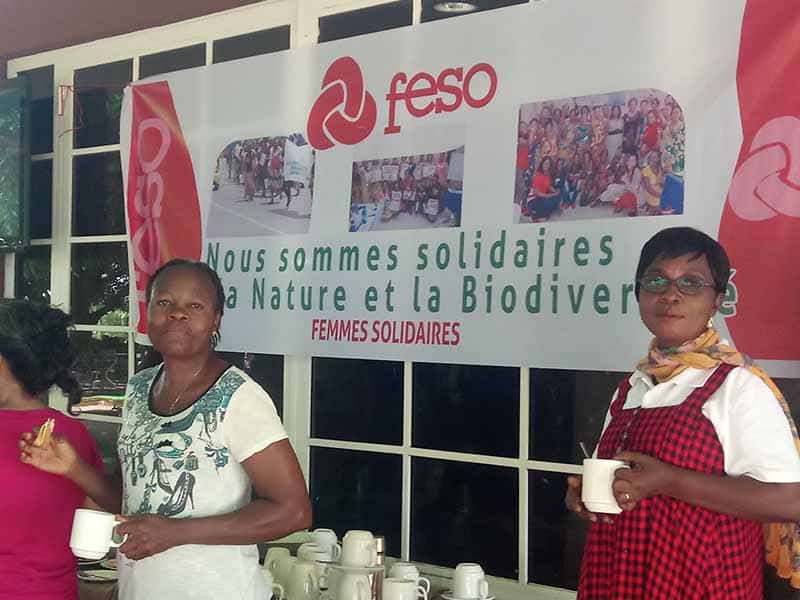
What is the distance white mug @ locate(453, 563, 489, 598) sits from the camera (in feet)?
8.09

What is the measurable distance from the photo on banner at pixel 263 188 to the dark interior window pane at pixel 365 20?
0.34m

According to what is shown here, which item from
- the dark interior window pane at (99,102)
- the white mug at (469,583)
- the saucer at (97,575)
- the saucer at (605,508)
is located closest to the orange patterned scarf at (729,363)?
the saucer at (605,508)

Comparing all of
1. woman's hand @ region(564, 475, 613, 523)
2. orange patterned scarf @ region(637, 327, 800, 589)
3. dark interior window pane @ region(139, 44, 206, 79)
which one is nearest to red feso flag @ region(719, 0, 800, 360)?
orange patterned scarf @ region(637, 327, 800, 589)

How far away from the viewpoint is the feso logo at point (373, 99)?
266 cm

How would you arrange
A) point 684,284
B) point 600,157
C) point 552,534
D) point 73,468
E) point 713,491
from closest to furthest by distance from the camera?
1. point 713,491
2. point 684,284
3. point 73,468
4. point 600,157
5. point 552,534

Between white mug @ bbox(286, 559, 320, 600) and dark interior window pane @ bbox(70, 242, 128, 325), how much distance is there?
1.55 metres

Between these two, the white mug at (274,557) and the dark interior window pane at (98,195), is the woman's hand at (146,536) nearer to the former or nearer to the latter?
the white mug at (274,557)

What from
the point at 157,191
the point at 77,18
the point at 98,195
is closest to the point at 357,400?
the point at 157,191

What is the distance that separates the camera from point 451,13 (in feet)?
9.42

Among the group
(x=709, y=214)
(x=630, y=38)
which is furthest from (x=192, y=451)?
(x=630, y=38)

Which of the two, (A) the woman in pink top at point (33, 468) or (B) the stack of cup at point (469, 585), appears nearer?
(A) the woman in pink top at point (33, 468)

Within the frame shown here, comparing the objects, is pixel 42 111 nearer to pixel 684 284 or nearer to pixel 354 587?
pixel 354 587

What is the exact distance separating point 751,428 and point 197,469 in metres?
0.89

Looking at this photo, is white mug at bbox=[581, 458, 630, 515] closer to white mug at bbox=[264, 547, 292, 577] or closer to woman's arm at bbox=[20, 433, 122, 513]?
woman's arm at bbox=[20, 433, 122, 513]
